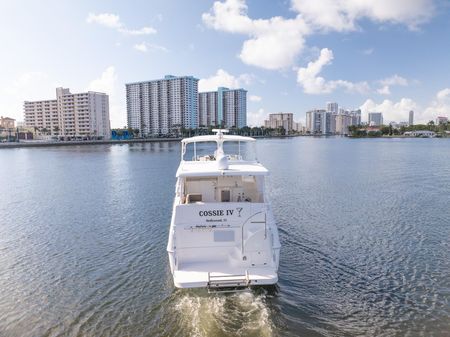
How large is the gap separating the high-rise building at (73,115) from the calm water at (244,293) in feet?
514

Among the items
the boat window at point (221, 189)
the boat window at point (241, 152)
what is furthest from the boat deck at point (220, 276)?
the boat window at point (241, 152)

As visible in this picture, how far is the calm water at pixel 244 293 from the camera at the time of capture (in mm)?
10539

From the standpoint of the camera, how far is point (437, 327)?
410 inches

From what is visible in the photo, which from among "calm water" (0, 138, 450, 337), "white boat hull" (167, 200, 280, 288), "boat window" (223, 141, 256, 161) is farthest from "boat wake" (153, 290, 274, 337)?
"boat window" (223, 141, 256, 161)

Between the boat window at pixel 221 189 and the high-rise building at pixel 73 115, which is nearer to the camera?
the boat window at pixel 221 189

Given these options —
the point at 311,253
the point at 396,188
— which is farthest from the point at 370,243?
the point at 396,188

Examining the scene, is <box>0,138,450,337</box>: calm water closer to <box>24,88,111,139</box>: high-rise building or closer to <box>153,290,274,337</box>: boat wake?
<box>153,290,274,337</box>: boat wake

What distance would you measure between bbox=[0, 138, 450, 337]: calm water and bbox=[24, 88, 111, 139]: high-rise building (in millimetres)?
156522

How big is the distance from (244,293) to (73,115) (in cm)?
18425

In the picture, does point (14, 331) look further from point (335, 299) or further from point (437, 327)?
point (437, 327)

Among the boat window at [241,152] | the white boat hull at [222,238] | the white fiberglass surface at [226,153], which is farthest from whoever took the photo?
the boat window at [241,152]

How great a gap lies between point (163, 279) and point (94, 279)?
9.91 feet

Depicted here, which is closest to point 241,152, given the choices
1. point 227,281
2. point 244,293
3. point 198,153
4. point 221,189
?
point 198,153

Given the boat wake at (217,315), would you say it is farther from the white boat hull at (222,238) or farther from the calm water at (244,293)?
the white boat hull at (222,238)
